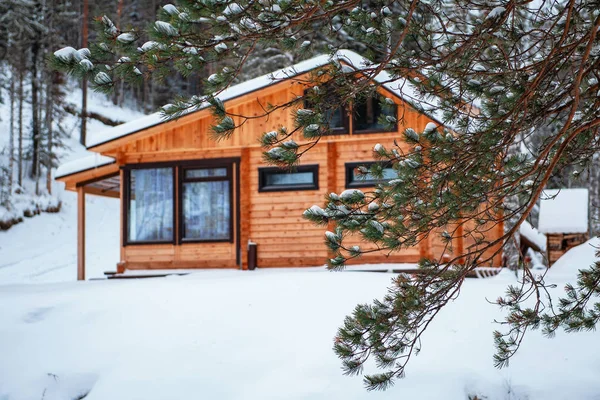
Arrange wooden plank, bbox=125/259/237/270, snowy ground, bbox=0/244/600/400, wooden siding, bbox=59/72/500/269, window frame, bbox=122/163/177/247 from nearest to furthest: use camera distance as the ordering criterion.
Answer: snowy ground, bbox=0/244/600/400, wooden siding, bbox=59/72/500/269, wooden plank, bbox=125/259/237/270, window frame, bbox=122/163/177/247

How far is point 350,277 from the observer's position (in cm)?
1071

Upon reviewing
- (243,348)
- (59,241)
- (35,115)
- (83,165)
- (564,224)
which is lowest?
(243,348)

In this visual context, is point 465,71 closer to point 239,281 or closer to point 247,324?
point 247,324

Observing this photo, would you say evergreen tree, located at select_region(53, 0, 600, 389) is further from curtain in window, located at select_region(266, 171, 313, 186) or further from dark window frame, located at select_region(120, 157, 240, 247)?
→ dark window frame, located at select_region(120, 157, 240, 247)

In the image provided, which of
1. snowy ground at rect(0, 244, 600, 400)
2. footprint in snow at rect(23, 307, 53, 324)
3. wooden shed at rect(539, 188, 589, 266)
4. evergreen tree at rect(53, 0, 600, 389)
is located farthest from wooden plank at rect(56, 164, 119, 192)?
evergreen tree at rect(53, 0, 600, 389)

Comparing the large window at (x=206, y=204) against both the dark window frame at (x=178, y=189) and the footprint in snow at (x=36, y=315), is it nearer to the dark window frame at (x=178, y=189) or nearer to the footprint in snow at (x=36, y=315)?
the dark window frame at (x=178, y=189)

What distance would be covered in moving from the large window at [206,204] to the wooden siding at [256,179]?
267mm

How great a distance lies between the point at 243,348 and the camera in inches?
304

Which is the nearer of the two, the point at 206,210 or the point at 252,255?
the point at 252,255

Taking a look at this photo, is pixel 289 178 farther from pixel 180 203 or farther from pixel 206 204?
pixel 180 203

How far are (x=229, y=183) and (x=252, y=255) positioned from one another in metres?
1.70

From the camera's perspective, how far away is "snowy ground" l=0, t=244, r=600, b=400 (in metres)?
6.60

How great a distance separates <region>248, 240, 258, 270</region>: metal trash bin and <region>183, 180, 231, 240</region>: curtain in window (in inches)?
27.8

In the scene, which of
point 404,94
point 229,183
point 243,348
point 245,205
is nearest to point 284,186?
point 245,205
